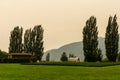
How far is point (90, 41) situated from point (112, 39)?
217 inches

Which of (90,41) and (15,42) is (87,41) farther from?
(15,42)

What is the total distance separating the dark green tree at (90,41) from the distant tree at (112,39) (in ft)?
10.5

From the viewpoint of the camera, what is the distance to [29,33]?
95812mm

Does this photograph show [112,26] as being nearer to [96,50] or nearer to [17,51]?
[96,50]

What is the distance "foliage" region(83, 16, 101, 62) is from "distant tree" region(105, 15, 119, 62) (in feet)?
10.4

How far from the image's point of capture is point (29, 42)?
90750 mm

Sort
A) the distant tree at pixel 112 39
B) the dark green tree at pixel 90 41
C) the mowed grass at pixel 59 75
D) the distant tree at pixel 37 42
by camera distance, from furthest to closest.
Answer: the distant tree at pixel 37 42, the dark green tree at pixel 90 41, the distant tree at pixel 112 39, the mowed grass at pixel 59 75

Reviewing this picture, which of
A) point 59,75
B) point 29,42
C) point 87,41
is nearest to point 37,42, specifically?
point 29,42

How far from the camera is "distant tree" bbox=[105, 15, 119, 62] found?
7350cm

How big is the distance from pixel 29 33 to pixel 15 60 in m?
20.9

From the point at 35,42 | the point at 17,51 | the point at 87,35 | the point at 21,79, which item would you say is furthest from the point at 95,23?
the point at 21,79

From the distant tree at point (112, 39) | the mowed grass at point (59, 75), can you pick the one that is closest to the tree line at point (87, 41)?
the distant tree at point (112, 39)

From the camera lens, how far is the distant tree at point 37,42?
86688mm

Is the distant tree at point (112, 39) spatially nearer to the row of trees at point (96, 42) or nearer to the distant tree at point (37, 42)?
the row of trees at point (96, 42)
